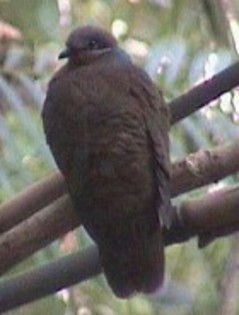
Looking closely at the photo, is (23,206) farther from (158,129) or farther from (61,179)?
(158,129)

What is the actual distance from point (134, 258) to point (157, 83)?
1.38 feet

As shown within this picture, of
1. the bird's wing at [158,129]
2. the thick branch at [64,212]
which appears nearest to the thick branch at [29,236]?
the thick branch at [64,212]

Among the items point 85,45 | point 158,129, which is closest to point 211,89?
point 158,129

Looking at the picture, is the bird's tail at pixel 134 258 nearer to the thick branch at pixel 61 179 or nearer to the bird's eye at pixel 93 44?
the thick branch at pixel 61 179

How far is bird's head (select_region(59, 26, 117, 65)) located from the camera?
1.89 m

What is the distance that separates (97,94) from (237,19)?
83 centimetres

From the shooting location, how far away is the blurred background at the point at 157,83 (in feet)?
6.43

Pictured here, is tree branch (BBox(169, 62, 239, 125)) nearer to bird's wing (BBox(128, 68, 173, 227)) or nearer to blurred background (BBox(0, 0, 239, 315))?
bird's wing (BBox(128, 68, 173, 227))

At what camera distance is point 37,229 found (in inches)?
62.6

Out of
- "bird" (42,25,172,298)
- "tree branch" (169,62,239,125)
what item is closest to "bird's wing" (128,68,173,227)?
"bird" (42,25,172,298)

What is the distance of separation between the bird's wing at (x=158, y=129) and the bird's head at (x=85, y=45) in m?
0.09

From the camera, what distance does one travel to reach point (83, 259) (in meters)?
1.58

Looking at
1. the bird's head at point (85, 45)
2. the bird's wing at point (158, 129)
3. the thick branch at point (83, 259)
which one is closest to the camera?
the thick branch at point (83, 259)

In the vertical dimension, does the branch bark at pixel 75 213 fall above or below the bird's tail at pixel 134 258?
above
